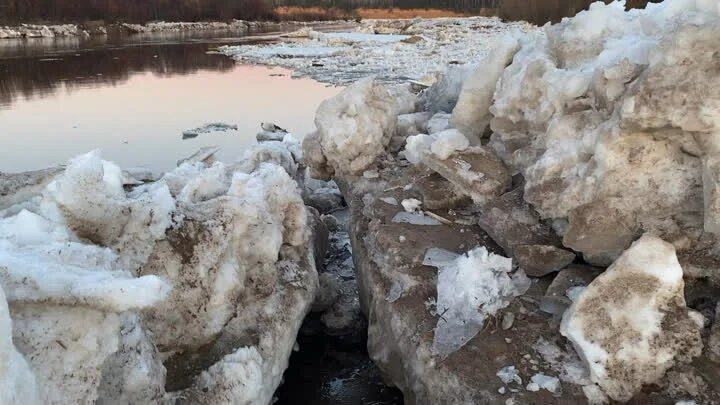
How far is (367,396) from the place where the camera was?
10.1 feet

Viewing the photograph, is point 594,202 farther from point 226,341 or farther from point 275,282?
point 226,341

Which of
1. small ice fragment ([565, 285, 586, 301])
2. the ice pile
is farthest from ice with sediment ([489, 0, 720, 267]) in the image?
the ice pile

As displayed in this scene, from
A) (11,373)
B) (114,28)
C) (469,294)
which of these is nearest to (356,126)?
(469,294)

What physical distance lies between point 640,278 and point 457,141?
1570mm

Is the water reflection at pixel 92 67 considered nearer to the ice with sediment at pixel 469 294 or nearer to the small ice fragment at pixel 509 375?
the ice with sediment at pixel 469 294

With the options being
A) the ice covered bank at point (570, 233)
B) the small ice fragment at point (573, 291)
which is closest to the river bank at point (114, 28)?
the ice covered bank at point (570, 233)

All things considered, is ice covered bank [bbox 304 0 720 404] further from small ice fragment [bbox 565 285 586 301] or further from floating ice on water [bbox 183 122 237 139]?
floating ice on water [bbox 183 122 237 139]

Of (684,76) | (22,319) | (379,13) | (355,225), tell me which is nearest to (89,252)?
(22,319)

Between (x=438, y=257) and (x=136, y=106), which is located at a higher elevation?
(x=438, y=257)

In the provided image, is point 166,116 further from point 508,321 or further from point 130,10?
point 130,10

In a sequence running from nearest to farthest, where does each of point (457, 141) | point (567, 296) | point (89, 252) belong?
point (89, 252)
point (567, 296)
point (457, 141)

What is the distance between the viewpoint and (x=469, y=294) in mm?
2594

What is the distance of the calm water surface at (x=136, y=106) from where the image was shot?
8.04 meters

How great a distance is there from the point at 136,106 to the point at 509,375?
419 inches
